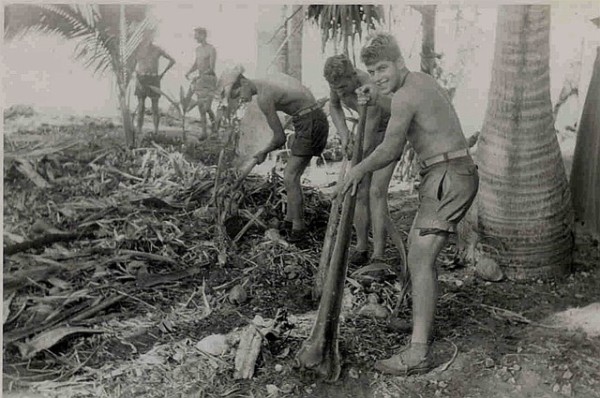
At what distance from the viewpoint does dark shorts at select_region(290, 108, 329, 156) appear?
3822 mm

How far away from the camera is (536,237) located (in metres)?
3.84

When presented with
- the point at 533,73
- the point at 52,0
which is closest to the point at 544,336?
the point at 533,73

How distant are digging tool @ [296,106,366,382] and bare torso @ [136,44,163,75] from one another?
3.45 ft

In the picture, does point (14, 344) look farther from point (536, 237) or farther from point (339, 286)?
point (536, 237)

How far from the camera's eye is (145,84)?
11.8ft

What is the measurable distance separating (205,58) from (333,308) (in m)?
1.37

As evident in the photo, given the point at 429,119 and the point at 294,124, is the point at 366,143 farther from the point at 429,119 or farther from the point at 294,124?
the point at 429,119

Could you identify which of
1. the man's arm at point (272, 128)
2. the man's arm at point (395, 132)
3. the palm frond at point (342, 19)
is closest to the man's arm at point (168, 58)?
the man's arm at point (272, 128)

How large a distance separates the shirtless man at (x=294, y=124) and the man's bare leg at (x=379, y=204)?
34 centimetres

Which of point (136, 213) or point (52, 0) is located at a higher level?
point (52, 0)

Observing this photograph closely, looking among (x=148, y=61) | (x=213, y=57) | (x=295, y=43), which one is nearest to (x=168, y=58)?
(x=148, y=61)

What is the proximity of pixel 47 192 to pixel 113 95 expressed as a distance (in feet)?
1.86

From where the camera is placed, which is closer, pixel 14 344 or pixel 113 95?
pixel 14 344

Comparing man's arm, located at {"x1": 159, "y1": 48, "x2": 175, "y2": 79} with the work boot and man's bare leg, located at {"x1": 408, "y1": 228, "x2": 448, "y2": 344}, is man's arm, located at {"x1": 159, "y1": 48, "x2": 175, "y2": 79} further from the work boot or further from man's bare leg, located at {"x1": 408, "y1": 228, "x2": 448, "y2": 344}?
the work boot
